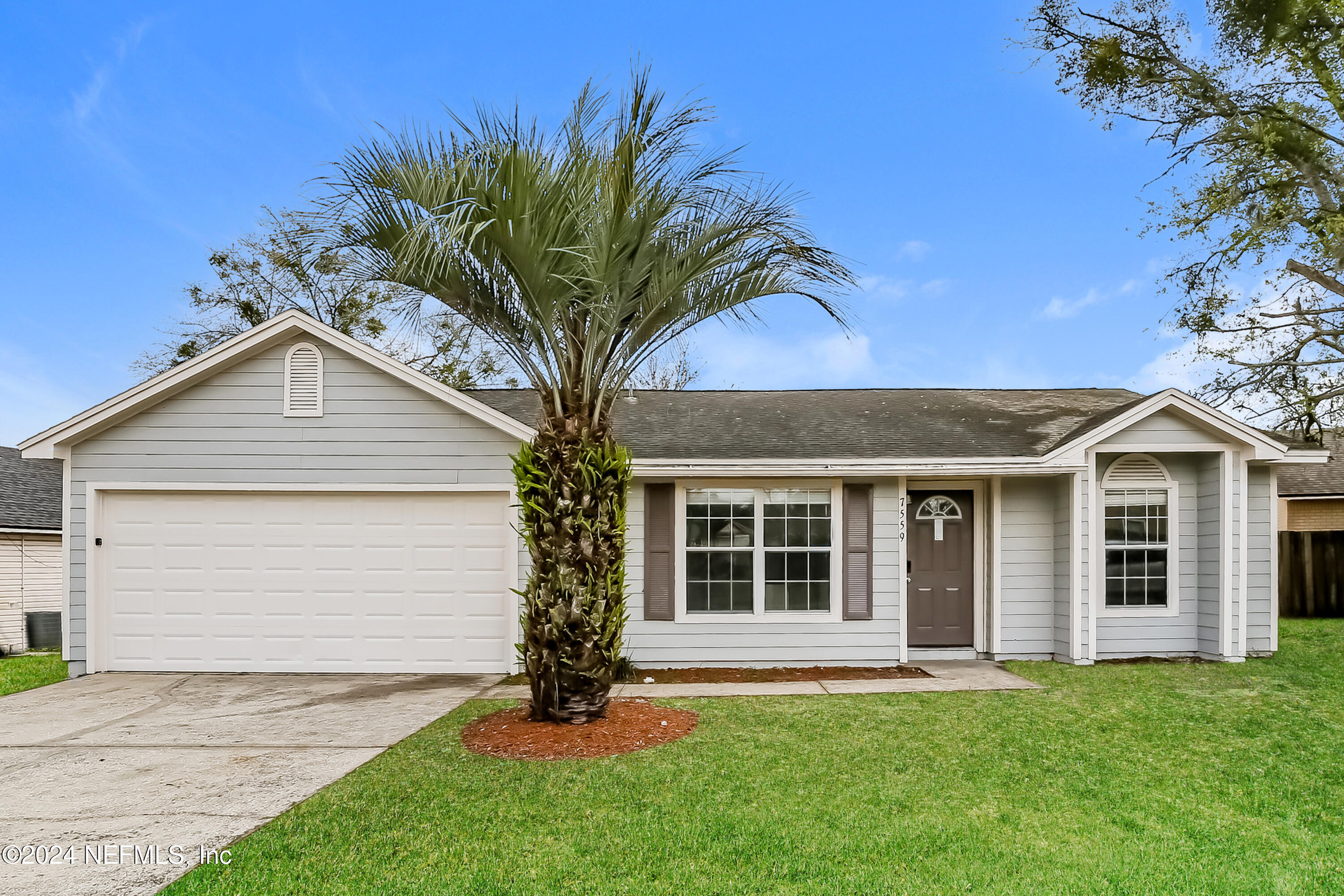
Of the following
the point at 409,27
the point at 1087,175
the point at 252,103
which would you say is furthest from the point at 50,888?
the point at 1087,175

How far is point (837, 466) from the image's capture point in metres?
9.04

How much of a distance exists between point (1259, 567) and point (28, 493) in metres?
21.0

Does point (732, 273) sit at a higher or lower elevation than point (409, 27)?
lower

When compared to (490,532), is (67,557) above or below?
below

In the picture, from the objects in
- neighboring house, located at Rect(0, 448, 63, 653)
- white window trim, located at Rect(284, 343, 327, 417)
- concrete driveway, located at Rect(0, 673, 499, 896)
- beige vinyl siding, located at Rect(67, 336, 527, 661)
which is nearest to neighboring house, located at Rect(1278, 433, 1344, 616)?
beige vinyl siding, located at Rect(67, 336, 527, 661)

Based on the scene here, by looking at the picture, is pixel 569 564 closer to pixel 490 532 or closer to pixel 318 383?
pixel 490 532

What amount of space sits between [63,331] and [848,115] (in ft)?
46.0

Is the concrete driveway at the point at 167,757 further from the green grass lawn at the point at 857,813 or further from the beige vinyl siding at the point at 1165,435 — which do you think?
the beige vinyl siding at the point at 1165,435

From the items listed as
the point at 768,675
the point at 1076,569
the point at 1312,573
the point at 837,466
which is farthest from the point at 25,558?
the point at 1312,573

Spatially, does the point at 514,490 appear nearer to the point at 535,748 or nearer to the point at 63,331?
the point at 535,748

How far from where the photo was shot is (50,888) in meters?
3.59

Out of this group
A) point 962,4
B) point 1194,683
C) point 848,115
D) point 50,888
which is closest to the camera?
point 50,888

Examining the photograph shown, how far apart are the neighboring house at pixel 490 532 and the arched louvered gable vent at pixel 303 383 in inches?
1.0

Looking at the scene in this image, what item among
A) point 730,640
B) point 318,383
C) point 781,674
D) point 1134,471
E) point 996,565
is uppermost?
point 318,383
